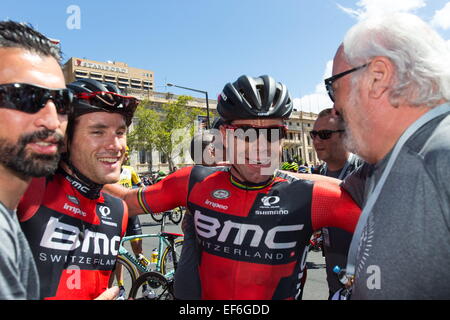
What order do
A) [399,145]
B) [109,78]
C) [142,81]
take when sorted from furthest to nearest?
1. [142,81]
2. [109,78]
3. [399,145]

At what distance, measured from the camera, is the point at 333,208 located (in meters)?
2.09

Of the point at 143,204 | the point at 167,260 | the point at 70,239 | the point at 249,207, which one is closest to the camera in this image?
the point at 70,239

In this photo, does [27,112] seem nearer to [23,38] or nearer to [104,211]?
[23,38]

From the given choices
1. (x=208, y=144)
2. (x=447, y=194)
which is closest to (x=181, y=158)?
(x=208, y=144)

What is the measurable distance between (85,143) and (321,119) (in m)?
3.13

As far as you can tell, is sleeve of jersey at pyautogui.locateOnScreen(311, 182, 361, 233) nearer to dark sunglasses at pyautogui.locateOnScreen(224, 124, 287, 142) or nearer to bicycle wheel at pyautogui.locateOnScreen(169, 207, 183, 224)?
dark sunglasses at pyautogui.locateOnScreen(224, 124, 287, 142)

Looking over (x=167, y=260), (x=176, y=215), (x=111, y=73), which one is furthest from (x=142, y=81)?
(x=167, y=260)

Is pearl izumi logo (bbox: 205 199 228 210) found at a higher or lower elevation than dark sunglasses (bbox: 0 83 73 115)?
lower

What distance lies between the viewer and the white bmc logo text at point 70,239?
1938mm

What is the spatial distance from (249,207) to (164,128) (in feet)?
157

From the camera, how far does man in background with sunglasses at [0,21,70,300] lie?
1369 millimetres

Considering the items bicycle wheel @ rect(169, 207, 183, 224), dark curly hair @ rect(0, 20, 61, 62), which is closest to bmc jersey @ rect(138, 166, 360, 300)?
dark curly hair @ rect(0, 20, 61, 62)

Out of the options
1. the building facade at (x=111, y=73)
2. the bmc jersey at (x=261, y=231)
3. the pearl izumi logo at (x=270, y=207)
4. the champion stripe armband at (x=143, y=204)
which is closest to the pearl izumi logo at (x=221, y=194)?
the bmc jersey at (x=261, y=231)

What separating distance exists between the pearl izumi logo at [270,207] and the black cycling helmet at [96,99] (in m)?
1.32
